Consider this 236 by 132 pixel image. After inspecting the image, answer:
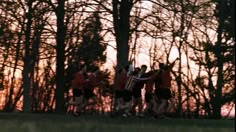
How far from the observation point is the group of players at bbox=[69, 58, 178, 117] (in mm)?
20109

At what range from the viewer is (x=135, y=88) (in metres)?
20.8

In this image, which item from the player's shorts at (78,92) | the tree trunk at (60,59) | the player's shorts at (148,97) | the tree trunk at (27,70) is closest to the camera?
the player's shorts at (148,97)

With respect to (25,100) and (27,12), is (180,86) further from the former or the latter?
(27,12)

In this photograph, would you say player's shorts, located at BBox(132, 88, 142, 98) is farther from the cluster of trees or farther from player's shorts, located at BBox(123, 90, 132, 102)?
the cluster of trees

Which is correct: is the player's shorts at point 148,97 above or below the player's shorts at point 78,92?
below

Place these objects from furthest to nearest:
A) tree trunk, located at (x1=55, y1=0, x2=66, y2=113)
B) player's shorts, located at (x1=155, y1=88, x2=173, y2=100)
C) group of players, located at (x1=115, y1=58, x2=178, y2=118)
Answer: tree trunk, located at (x1=55, y1=0, x2=66, y2=113) < player's shorts, located at (x1=155, y1=88, x2=173, y2=100) < group of players, located at (x1=115, y1=58, x2=178, y2=118)

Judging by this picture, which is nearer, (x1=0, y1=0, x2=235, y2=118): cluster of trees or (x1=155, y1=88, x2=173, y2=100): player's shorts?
(x1=155, y1=88, x2=173, y2=100): player's shorts

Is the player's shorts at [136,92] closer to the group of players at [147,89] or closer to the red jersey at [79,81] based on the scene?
the group of players at [147,89]

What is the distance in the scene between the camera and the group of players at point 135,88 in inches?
792

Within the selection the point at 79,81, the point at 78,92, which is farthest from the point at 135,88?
the point at 78,92

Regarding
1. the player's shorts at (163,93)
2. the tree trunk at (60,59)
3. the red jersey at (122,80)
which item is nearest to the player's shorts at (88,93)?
the red jersey at (122,80)

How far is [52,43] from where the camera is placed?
33594mm

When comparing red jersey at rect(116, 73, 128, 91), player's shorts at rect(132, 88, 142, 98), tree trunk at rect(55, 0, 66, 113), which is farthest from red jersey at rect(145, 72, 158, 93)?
tree trunk at rect(55, 0, 66, 113)

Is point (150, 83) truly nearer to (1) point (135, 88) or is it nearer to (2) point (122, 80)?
(1) point (135, 88)
